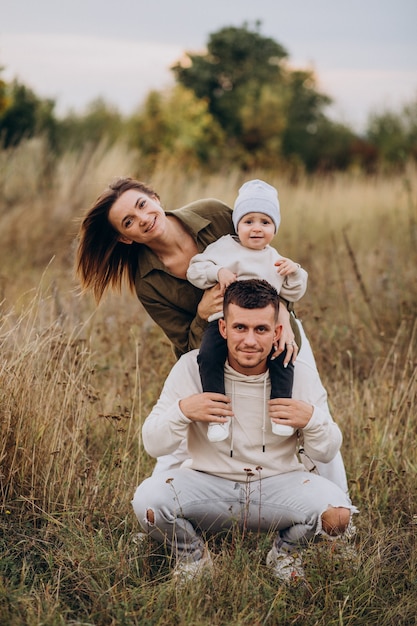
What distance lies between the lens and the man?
3361 mm

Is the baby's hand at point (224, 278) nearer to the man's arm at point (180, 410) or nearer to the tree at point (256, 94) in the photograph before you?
the man's arm at point (180, 410)

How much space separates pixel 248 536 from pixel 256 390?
0.72m

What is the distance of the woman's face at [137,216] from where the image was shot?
3.82m

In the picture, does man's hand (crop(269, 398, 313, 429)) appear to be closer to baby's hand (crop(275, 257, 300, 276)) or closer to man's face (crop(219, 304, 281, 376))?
man's face (crop(219, 304, 281, 376))

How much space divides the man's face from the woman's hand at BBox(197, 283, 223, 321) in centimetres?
25

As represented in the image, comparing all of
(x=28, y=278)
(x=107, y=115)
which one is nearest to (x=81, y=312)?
(x=28, y=278)

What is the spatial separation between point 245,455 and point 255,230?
1016mm

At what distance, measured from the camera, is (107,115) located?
976 inches

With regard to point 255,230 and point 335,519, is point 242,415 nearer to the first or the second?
point 335,519

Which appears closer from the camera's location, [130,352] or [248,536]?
[248,536]

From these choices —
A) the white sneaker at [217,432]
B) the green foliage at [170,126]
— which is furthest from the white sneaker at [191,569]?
the green foliage at [170,126]

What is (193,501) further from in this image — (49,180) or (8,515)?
(49,180)

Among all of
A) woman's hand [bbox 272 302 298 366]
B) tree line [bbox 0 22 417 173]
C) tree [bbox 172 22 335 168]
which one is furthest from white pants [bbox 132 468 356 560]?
tree [bbox 172 22 335 168]

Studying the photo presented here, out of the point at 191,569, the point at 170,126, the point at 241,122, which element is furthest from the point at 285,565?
the point at 241,122
